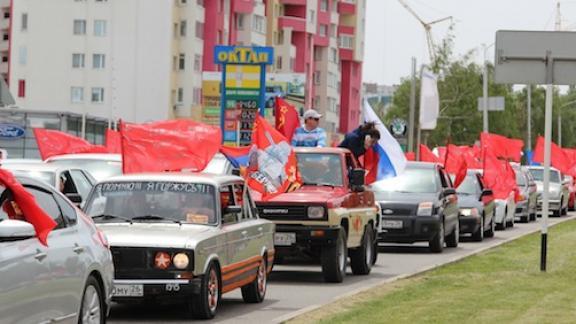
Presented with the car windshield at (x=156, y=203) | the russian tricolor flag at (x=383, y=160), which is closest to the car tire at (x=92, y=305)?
the car windshield at (x=156, y=203)

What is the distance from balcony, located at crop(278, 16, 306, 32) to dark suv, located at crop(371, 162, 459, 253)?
9007cm

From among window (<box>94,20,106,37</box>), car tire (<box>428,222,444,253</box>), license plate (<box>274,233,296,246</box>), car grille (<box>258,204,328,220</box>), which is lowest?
car tire (<box>428,222,444,253</box>)

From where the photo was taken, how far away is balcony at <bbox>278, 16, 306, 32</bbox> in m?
121

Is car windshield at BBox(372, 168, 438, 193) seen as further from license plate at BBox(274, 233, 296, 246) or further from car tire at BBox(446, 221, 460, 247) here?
license plate at BBox(274, 233, 296, 246)

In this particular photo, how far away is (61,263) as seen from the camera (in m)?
11.6

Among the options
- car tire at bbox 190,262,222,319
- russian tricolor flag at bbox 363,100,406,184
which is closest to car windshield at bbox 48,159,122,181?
russian tricolor flag at bbox 363,100,406,184

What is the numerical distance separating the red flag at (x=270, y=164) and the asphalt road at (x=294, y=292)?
1.29 meters

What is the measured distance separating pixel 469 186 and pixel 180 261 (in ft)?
70.9

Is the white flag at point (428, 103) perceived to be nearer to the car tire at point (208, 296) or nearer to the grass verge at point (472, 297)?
Result: the grass verge at point (472, 297)

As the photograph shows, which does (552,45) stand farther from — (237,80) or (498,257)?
(237,80)

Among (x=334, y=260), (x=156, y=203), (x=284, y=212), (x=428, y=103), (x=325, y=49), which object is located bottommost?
(x=334, y=260)

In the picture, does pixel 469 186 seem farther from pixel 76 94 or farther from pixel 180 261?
pixel 76 94

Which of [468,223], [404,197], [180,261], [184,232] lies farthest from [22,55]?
[180,261]

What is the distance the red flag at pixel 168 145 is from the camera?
76.2ft
